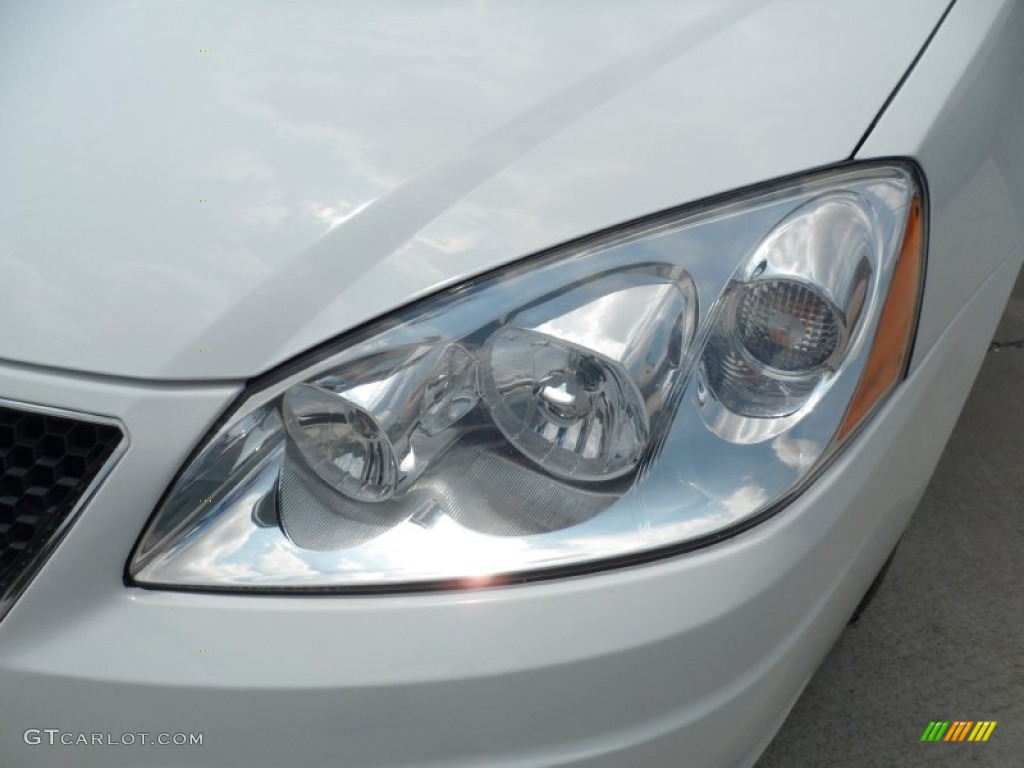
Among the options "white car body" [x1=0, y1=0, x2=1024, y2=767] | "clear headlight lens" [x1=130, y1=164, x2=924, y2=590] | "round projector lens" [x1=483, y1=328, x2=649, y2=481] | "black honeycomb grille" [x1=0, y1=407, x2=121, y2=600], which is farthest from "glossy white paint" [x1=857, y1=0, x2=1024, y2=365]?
"black honeycomb grille" [x1=0, y1=407, x2=121, y2=600]

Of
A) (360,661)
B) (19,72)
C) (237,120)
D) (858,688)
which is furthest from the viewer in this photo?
(858,688)

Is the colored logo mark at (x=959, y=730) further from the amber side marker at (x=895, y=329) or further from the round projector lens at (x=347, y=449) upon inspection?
the round projector lens at (x=347, y=449)

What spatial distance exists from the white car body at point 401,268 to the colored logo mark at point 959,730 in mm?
726

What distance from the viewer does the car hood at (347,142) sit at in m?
1.11

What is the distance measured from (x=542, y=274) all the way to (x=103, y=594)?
544 mm

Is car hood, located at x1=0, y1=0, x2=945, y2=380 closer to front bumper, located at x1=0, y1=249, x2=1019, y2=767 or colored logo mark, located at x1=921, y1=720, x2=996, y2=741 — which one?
front bumper, located at x1=0, y1=249, x2=1019, y2=767

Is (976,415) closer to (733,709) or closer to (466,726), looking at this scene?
(733,709)

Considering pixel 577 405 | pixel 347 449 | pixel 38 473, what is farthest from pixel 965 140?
pixel 38 473

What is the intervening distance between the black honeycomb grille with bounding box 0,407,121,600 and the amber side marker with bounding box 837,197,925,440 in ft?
2.55

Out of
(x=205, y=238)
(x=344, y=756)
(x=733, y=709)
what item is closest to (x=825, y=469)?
(x=733, y=709)

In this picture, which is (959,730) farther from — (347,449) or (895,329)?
(347,449)

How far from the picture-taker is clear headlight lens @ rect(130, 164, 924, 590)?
110 cm

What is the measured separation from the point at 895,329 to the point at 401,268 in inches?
21.7

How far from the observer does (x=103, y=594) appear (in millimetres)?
1075
